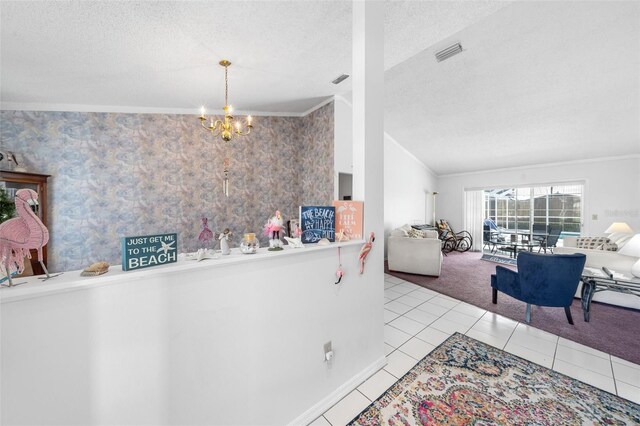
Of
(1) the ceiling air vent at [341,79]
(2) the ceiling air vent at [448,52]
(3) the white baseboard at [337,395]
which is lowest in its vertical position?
(3) the white baseboard at [337,395]

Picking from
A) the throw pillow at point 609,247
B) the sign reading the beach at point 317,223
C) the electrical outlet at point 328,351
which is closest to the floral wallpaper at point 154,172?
the sign reading the beach at point 317,223

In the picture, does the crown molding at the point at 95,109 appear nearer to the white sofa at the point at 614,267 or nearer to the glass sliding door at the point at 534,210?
the white sofa at the point at 614,267

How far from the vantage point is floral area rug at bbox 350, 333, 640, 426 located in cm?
153

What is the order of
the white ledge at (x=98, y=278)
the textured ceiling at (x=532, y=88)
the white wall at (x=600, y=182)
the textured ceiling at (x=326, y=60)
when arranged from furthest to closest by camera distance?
the white wall at (x=600, y=182)
the textured ceiling at (x=532, y=88)
the textured ceiling at (x=326, y=60)
the white ledge at (x=98, y=278)

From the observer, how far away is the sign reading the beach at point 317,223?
161 cm

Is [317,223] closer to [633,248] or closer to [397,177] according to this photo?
[633,248]

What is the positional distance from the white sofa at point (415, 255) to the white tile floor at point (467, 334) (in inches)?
42.0

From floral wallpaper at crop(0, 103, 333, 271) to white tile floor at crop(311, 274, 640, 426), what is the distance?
2.66m

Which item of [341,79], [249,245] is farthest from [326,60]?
[249,245]

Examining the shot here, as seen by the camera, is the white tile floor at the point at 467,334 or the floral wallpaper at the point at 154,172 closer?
the white tile floor at the point at 467,334

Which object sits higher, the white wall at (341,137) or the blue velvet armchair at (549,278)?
the white wall at (341,137)

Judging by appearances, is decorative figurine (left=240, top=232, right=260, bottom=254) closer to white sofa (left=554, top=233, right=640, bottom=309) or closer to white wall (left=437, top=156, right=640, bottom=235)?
white sofa (left=554, top=233, right=640, bottom=309)

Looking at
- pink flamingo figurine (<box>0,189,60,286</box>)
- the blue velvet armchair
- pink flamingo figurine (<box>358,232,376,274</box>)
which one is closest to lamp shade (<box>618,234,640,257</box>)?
the blue velvet armchair

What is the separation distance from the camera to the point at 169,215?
13.8ft
